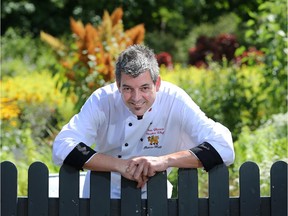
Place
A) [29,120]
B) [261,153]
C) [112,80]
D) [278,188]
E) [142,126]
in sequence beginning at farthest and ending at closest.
Result: [29,120], [112,80], [261,153], [142,126], [278,188]

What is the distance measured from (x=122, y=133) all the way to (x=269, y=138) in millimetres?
3332

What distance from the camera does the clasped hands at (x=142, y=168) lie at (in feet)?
12.7

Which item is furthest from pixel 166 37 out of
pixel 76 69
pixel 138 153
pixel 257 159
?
pixel 138 153

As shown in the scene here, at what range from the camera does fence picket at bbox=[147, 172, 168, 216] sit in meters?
3.93

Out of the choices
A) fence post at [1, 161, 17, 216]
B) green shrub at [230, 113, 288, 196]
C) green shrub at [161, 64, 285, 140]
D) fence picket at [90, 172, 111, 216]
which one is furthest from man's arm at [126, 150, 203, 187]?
green shrub at [161, 64, 285, 140]

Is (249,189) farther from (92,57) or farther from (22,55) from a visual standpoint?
(22,55)

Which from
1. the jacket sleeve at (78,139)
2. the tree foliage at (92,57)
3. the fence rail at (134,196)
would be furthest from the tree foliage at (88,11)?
the fence rail at (134,196)

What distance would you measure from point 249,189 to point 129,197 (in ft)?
1.97

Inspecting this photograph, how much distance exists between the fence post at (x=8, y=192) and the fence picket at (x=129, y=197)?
540mm

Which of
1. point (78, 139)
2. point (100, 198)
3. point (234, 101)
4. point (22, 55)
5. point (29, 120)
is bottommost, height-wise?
point (100, 198)

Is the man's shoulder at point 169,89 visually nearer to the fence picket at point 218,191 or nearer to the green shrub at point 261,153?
the fence picket at point 218,191

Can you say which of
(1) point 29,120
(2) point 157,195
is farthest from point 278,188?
(1) point 29,120

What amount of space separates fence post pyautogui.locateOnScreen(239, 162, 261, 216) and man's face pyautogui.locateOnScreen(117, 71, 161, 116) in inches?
23.4

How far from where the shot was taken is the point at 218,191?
156 inches
